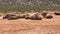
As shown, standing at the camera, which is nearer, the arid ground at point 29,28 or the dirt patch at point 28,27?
the arid ground at point 29,28

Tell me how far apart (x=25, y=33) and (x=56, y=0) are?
101595 millimetres

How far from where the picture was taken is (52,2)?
11625 centimetres

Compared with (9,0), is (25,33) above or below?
above

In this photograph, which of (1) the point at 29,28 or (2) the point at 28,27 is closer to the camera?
(1) the point at 29,28

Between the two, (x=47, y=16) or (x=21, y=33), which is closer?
(x=21, y=33)

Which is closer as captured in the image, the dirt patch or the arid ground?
the arid ground

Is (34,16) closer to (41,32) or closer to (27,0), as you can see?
(41,32)

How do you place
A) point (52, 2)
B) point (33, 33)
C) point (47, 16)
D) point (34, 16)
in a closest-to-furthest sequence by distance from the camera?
point (33, 33)
point (34, 16)
point (47, 16)
point (52, 2)

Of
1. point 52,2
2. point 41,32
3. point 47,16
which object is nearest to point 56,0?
point 52,2

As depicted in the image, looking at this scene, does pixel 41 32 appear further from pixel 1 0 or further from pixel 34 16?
pixel 1 0

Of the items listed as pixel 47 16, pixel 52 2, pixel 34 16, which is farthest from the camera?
pixel 52 2

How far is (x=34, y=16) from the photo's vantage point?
2848 centimetres

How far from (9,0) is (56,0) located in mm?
26025

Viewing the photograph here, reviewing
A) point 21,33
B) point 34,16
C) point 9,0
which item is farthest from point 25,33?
point 9,0
